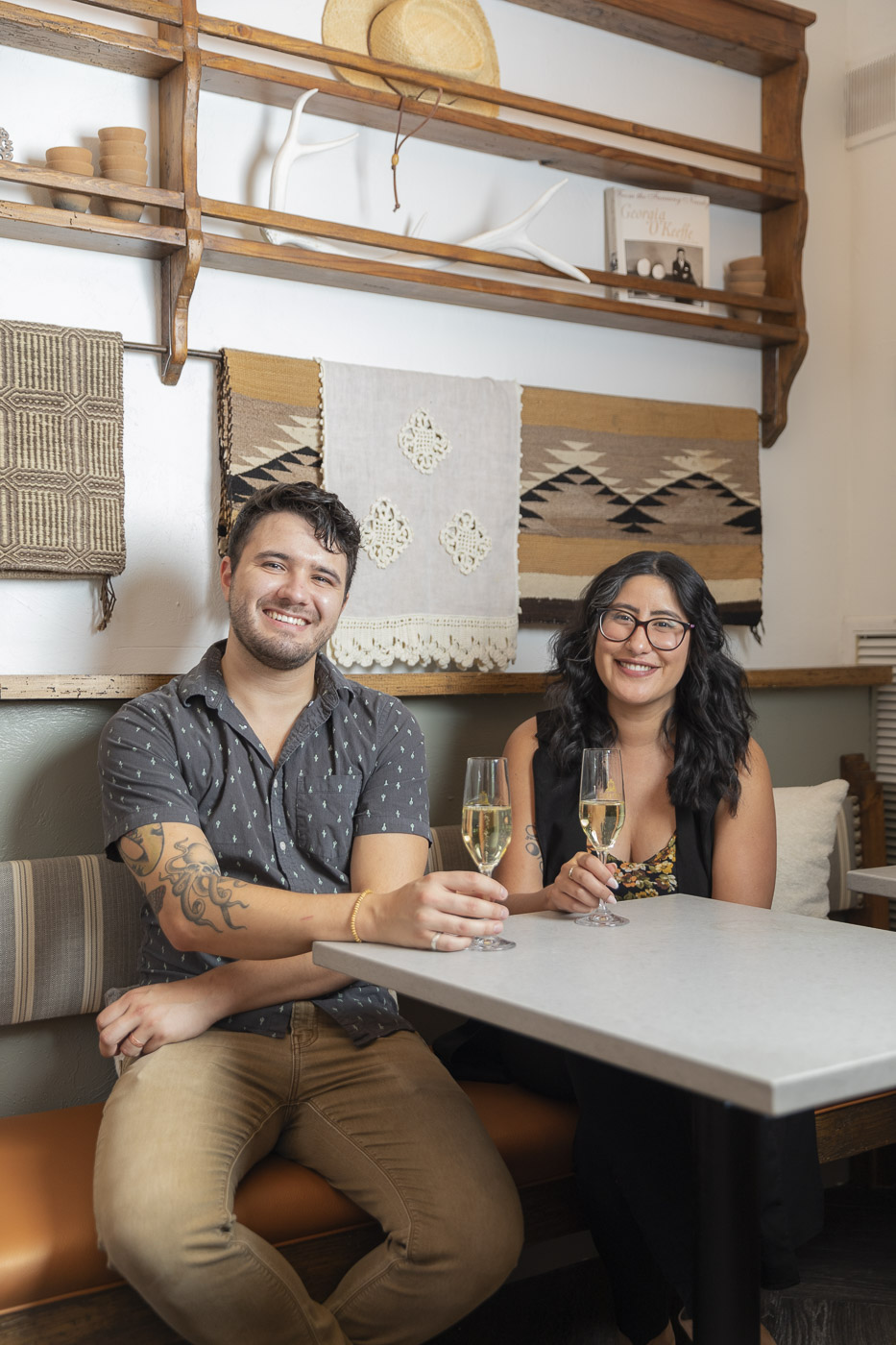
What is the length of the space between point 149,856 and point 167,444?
1.01 metres

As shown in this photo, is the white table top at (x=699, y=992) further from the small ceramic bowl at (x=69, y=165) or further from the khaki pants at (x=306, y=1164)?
the small ceramic bowl at (x=69, y=165)

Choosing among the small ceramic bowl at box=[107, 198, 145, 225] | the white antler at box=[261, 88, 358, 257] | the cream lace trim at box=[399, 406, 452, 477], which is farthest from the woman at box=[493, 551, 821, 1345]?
the small ceramic bowl at box=[107, 198, 145, 225]

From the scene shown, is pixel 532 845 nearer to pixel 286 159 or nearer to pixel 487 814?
pixel 487 814

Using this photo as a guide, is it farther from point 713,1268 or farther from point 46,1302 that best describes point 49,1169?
point 713,1268

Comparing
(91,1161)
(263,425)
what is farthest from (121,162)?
(91,1161)

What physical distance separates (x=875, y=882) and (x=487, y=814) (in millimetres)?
809

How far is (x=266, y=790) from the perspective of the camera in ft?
6.31

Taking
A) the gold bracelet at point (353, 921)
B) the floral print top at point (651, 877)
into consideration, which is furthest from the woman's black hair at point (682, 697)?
the gold bracelet at point (353, 921)

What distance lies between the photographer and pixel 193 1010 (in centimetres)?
177

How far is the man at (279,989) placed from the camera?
150 centimetres

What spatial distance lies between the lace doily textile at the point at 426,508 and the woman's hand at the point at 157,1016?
0.92 metres

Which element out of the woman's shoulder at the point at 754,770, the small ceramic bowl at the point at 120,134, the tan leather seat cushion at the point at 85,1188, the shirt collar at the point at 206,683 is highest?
the small ceramic bowl at the point at 120,134

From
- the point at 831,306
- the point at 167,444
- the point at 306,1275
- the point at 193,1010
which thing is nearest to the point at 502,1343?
the point at 306,1275

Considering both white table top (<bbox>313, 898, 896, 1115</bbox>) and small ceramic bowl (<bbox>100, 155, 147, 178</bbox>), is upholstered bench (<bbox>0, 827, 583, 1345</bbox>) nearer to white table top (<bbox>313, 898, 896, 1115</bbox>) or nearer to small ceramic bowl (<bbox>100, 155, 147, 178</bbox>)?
white table top (<bbox>313, 898, 896, 1115</bbox>)
